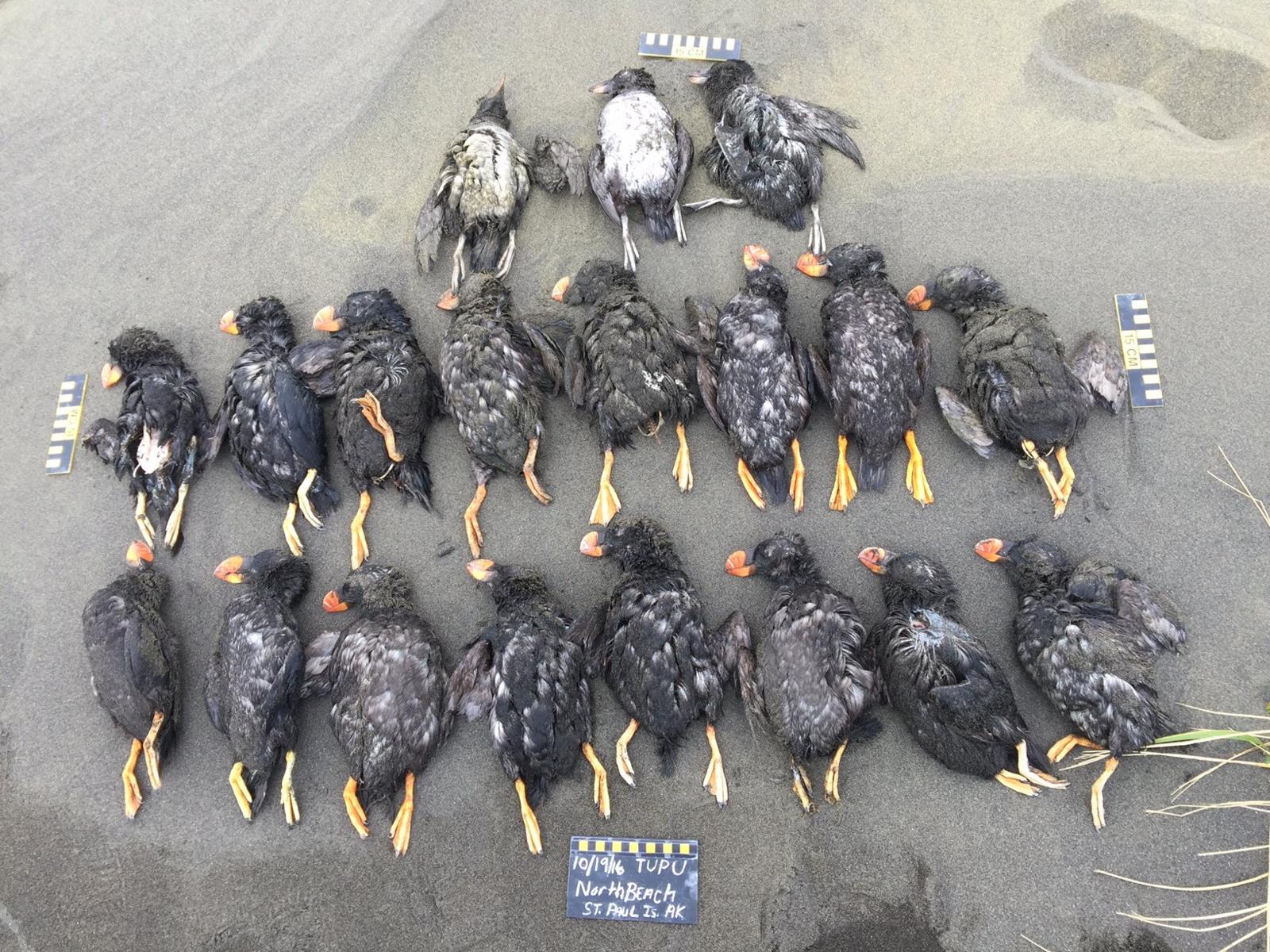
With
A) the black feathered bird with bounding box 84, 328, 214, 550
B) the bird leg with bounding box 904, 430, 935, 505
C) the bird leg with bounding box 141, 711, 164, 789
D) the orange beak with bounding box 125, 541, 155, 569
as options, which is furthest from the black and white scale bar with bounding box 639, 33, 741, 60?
the bird leg with bounding box 141, 711, 164, 789

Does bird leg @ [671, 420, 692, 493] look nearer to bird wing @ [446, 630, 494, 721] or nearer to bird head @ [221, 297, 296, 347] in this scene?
bird wing @ [446, 630, 494, 721]

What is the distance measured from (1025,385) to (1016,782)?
177 centimetres

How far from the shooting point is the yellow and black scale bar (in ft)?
11.1

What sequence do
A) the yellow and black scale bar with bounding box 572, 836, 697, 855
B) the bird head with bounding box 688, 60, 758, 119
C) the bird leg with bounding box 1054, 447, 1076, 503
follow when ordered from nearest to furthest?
the yellow and black scale bar with bounding box 572, 836, 697, 855 → the bird leg with bounding box 1054, 447, 1076, 503 → the bird head with bounding box 688, 60, 758, 119

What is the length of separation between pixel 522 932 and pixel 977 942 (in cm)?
185

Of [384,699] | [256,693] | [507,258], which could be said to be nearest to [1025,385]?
[507,258]

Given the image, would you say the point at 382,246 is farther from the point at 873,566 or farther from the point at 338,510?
the point at 873,566

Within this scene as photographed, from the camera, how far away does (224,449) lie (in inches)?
167

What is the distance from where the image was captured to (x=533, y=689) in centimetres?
343

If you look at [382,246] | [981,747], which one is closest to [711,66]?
[382,246]

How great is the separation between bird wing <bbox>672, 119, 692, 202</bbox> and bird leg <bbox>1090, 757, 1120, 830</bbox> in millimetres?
3480

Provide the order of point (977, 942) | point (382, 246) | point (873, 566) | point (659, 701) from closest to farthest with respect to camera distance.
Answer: point (977, 942), point (659, 701), point (873, 566), point (382, 246)

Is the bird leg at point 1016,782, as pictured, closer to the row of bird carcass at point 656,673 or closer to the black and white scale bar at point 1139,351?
the row of bird carcass at point 656,673

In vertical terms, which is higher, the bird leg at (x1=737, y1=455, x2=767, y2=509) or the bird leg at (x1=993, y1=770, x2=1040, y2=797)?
the bird leg at (x1=737, y1=455, x2=767, y2=509)
